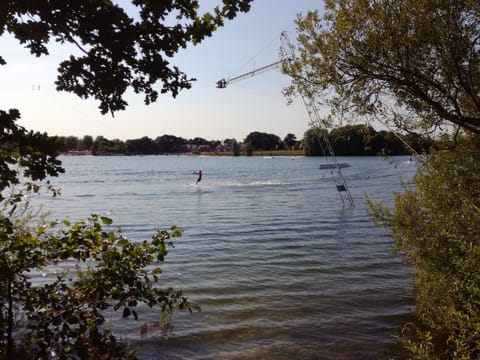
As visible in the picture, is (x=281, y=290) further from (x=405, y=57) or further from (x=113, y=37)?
(x=113, y=37)

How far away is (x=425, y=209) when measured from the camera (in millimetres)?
10102

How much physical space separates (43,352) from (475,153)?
29.9 feet

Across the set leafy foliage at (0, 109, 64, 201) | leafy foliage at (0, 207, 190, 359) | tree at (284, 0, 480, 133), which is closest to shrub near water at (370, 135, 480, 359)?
tree at (284, 0, 480, 133)

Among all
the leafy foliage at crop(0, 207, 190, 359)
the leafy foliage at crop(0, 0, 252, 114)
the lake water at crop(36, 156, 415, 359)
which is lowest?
the lake water at crop(36, 156, 415, 359)

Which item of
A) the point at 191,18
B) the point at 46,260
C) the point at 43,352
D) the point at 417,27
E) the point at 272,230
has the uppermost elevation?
the point at 417,27

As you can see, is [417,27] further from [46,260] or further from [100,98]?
[46,260]

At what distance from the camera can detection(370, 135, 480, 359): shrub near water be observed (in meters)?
7.64

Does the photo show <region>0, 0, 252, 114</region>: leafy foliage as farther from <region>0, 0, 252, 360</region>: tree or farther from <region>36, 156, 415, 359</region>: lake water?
<region>36, 156, 415, 359</region>: lake water

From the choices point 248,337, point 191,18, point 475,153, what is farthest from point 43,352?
point 475,153

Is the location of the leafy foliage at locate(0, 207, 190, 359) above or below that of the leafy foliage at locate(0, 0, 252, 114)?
below

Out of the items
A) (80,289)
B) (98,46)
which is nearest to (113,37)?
(98,46)

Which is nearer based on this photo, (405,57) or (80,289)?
(80,289)

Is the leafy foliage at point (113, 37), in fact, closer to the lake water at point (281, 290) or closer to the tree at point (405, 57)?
the lake water at point (281, 290)

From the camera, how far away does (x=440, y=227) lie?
26.4 ft
